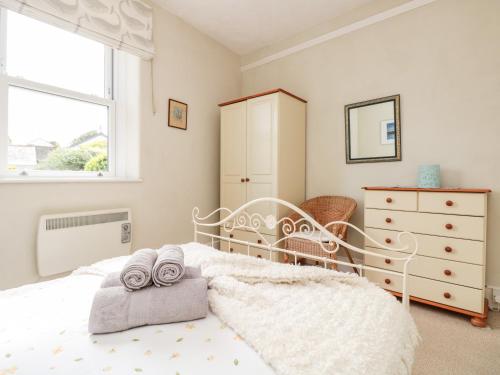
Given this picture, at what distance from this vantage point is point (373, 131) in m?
2.69

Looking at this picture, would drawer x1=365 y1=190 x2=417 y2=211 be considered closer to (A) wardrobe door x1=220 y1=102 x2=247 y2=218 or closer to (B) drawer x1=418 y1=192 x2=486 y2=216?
(B) drawer x1=418 y1=192 x2=486 y2=216

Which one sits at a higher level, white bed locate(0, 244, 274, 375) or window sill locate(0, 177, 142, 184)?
window sill locate(0, 177, 142, 184)

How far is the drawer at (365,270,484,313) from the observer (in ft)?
6.12

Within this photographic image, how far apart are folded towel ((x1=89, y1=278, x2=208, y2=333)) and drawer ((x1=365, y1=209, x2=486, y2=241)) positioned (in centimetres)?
182

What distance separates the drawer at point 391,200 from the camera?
2125 millimetres

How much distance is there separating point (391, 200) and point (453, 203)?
1.37 feet

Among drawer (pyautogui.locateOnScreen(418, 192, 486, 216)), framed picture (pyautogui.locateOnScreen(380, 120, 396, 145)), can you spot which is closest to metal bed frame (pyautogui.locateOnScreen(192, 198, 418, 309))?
drawer (pyautogui.locateOnScreen(418, 192, 486, 216))

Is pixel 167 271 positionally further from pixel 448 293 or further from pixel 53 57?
pixel 53 57

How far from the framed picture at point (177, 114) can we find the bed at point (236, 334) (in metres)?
2.07

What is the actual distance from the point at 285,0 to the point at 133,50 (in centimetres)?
161

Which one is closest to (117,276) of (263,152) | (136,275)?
(136,275)

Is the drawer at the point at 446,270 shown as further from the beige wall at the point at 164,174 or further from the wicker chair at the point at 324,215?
the beige wall at the point at 164,174

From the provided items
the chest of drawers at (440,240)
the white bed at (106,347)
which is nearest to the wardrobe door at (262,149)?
the chest of drawers at (440,240)

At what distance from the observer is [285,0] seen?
2664 millimetres
